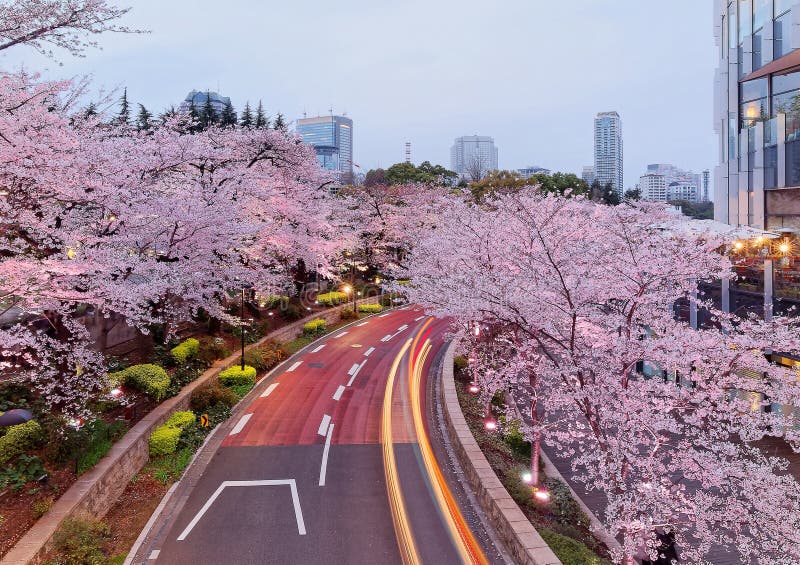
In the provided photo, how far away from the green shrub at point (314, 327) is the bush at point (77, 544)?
21814 millimetres

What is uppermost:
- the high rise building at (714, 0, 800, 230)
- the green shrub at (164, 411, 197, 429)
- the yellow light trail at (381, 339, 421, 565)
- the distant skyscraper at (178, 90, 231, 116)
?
the distant skyscraper at (178, 90, 231, 116)

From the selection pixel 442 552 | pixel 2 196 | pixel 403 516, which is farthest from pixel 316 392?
pixel 2 196

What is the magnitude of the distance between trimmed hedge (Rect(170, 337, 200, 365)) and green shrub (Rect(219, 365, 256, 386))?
173 centimetres

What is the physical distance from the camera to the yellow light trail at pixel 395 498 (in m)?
10.6

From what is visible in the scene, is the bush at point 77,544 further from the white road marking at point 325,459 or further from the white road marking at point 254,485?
the white road marking at point 325,459

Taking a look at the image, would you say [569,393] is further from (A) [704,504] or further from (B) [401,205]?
(B) [401,205]

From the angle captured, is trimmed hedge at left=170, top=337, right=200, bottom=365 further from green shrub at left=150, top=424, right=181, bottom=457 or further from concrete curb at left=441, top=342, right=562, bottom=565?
concrete curb at left=441, top=342, right=562, bottom=565

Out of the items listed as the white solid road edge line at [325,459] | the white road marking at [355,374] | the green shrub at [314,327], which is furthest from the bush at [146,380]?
the green shrub at [314,327]

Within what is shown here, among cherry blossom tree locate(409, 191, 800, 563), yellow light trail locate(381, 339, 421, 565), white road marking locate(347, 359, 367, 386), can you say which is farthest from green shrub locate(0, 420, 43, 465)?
white road marking locate(347, 359, 367, 386)

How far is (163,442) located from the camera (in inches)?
563

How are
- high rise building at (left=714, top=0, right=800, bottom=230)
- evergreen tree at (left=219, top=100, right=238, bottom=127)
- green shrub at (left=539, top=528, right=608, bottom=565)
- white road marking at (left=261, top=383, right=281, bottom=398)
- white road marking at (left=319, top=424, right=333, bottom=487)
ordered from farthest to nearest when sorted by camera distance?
evergreen tree at (left=219, top=100, right=238, bottom=127) → white road marking at (left=261, top=383, right=281, bottom=398) → high rise building at (left=714, top=0, right=800, bottom=230) → white road marking at (left=319, top=424, right=333, bottom=487) → green shrub at (left=539, top=528, right=608, bottom=565)

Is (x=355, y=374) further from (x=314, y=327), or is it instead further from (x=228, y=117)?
(x=228, y=117)

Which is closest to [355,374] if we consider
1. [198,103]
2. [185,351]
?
[185,351]

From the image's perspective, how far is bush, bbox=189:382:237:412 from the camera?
1790 cm
